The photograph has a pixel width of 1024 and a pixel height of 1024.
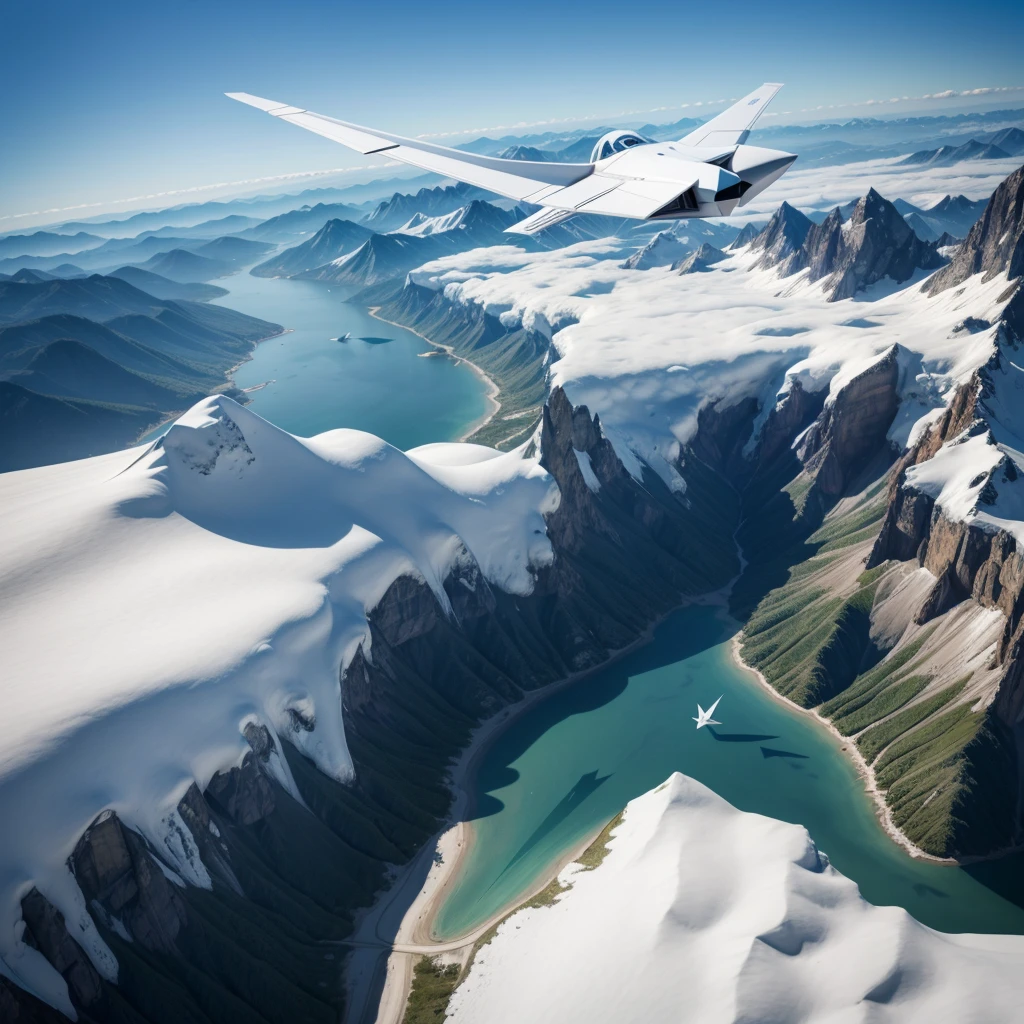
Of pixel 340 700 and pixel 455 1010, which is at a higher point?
pixel 340 700

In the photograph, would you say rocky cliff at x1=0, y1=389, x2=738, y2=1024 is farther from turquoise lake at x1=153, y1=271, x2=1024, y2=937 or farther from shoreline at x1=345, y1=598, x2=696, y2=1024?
turquoise lake at x1=153, y1=271, x2=1024, y2=937

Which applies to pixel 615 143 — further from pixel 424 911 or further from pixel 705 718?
pixel 705 718

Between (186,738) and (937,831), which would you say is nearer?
(186,738)

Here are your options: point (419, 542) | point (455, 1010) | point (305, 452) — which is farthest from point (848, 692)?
point (305, 452)

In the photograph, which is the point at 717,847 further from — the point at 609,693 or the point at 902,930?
the point at 609,693

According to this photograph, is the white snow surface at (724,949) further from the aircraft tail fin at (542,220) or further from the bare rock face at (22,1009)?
the aircraft tail fin at (542,220)

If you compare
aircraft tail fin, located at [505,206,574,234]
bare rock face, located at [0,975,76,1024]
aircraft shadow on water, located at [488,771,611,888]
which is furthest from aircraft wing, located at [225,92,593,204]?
aircraft shadow on water, located at [488,771,611,888]
